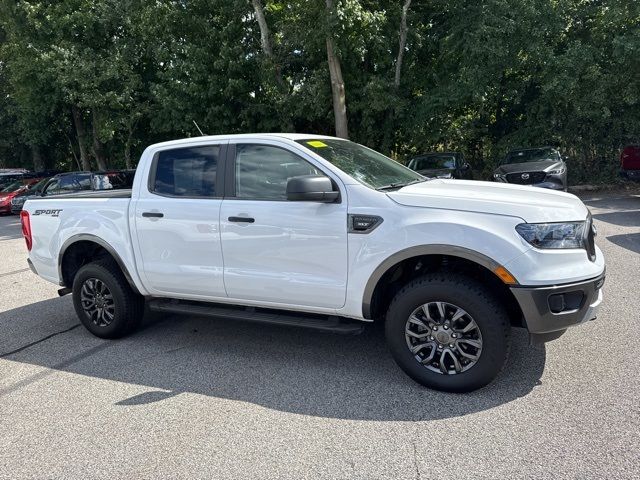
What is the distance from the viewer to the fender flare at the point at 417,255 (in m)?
3.34

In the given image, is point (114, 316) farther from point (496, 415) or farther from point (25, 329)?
point (496, 415)

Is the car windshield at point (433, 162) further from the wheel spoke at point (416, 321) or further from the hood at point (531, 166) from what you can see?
the wheel spoke at point (416, 321)

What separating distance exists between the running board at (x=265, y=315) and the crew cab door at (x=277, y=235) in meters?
0.16

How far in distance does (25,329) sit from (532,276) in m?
5.27

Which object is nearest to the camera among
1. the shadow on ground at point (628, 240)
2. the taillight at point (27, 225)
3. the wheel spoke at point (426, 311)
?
the wheel spoke at point (426, 311)

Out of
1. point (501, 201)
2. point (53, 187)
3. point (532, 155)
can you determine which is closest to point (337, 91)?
point (532, 155)

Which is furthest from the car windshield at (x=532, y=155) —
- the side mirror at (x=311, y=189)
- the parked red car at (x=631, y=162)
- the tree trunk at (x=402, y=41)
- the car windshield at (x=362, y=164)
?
the side mirror at (x=311, y=189)

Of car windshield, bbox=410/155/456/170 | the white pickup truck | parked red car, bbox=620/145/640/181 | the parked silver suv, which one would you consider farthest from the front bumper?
parked red car, bbox=620/145/640/181

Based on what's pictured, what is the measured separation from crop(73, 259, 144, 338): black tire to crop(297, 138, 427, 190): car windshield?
7.60 feet

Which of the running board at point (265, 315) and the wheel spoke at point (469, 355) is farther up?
the running board at point (265, 315)

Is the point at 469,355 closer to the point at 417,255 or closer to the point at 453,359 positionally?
the point at 453,359

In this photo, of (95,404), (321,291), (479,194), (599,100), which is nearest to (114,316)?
(95,404)

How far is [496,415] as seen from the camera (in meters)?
3.22

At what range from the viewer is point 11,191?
21.4 metres
